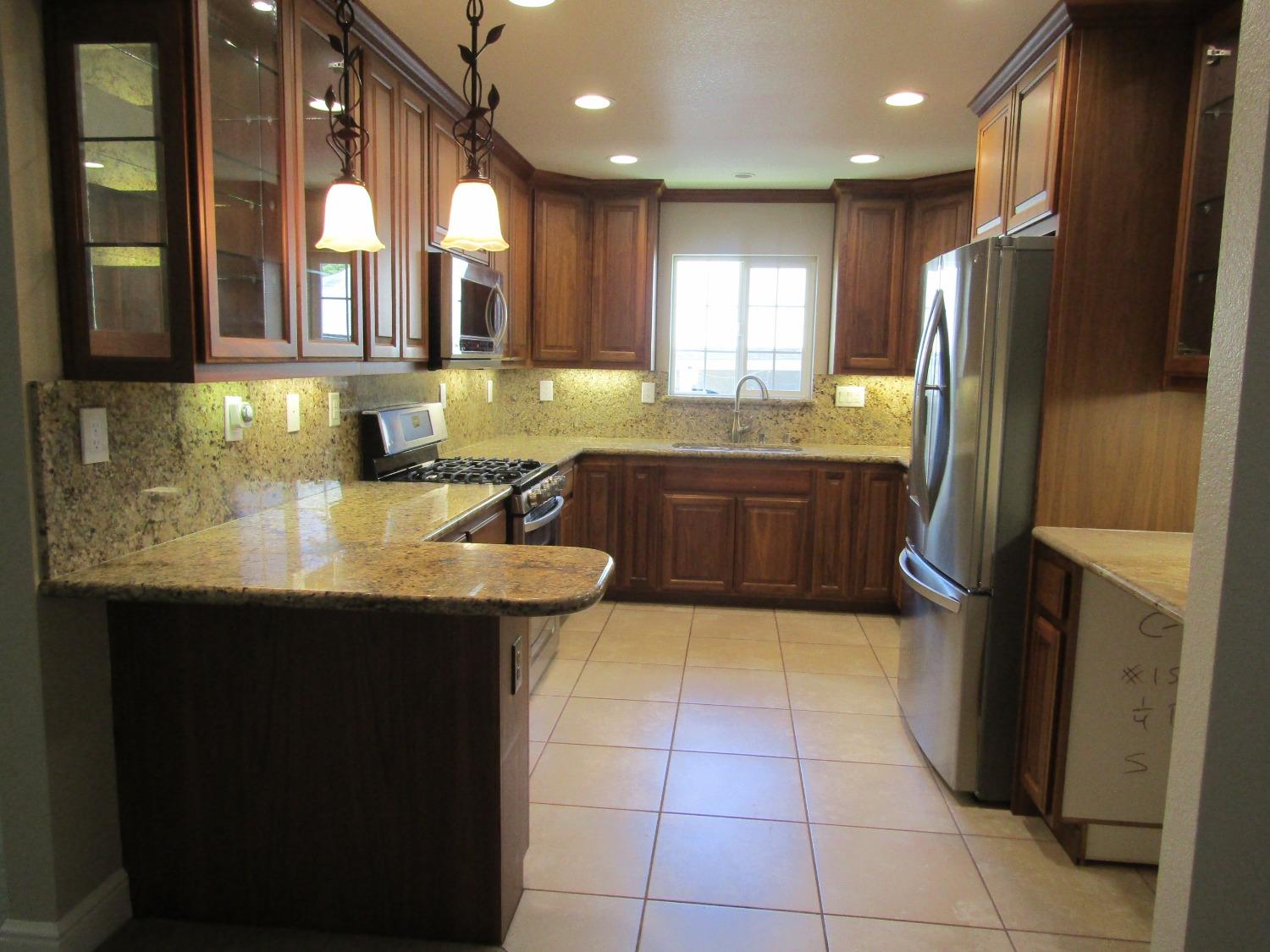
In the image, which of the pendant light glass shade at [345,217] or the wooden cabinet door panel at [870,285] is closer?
the pendant light glass shade at [345,217]

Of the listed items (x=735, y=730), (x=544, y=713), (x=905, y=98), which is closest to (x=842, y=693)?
(x=735, y=730)

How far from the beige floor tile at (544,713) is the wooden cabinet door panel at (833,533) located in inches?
70.4

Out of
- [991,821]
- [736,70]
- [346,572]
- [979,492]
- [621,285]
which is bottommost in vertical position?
[991,821]

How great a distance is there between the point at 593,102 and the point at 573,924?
110 inches

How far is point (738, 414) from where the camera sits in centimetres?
502

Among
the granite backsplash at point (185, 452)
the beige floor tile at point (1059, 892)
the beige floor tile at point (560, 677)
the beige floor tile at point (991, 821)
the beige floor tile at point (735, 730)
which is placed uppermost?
the granite backsplash at point (185, 452)

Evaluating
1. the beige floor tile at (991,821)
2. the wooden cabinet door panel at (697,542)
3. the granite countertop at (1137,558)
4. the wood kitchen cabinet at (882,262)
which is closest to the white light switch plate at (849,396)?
the wood kitchen cabinet at (882,262)

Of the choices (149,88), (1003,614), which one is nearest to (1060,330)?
(1003,614)

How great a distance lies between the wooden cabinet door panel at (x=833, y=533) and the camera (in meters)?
4.41

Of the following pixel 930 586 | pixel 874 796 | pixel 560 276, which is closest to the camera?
pixel 874 796

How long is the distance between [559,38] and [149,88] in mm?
1320

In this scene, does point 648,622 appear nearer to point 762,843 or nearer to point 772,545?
point 772,545

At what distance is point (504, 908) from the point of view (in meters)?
1.88

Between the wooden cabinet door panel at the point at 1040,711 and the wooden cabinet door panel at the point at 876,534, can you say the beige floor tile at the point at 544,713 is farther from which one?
the wooden cabinet door panel at the point at 876,534
